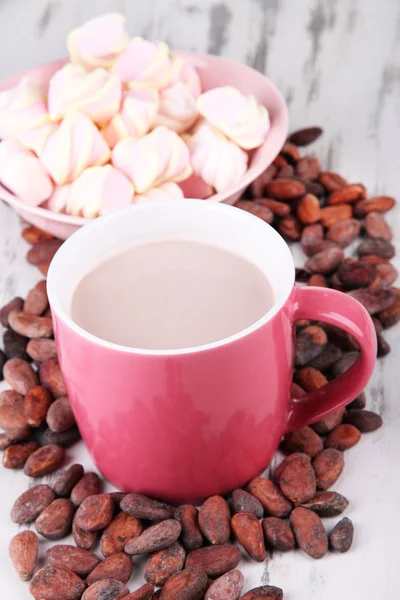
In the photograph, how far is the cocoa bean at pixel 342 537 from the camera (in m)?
0.67

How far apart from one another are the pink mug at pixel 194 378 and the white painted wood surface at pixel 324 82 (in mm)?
79

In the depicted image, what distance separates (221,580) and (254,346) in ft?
0.57

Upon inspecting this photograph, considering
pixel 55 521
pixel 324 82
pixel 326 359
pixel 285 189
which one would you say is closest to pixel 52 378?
pixel 55 521

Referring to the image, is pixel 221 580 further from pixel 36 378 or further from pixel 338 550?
pixel 36 378

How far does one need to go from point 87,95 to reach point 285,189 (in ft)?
0.80

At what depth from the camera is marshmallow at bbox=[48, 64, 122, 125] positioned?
35.5 inches

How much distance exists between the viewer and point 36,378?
81 centimetres

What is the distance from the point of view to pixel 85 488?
27.8 inches

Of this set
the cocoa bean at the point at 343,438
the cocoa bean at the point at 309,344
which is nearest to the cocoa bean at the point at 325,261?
the cocoa bean at the point at 309,344

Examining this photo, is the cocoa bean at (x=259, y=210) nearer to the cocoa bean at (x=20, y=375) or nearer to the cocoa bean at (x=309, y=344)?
the cocoa bean at (x=309, y=344)

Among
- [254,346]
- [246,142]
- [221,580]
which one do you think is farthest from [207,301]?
[246,142]

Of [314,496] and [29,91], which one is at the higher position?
[29,91]

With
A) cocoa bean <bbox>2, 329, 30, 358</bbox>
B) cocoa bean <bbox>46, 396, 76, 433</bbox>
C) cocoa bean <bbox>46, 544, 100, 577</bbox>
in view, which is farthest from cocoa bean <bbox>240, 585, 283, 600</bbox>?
cocoa bean <bbox>2, 329, 30, 358</bbox>

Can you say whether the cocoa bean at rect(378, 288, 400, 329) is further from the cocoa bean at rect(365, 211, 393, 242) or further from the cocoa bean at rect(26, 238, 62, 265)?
the cocoa bean at rect(26, 238, 62, 265)
